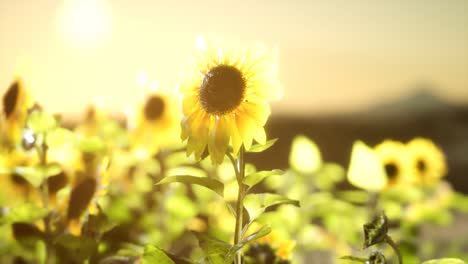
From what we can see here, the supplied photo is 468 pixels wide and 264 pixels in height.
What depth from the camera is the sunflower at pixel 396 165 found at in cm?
136

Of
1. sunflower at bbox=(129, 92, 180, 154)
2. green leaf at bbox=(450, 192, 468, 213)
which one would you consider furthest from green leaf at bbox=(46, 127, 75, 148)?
green leaf at bbox=(450, 192, 468, 213)

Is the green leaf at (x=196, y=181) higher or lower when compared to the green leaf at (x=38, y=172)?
higher

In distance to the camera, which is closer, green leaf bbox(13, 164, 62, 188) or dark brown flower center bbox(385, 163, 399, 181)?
green leaf bbox(13, 164, 62, 188)

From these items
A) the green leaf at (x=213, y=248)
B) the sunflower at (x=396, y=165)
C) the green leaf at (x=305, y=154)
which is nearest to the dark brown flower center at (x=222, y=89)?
the green leaf at (x=213, y=248)

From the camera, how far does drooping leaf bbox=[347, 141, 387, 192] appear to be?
74 cm

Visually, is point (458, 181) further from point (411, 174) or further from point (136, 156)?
point (136, 156)

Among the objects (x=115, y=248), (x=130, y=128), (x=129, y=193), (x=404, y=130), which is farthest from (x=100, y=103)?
(x=404, y=130)

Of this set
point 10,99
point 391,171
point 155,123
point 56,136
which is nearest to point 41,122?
point 56,136

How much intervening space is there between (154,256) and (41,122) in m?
0.27

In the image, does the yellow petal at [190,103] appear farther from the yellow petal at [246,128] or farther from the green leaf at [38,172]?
the green leaf at [38,172]

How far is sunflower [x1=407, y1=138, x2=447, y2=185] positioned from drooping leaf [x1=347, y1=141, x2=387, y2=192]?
26.7 inches

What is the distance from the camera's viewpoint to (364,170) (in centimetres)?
76

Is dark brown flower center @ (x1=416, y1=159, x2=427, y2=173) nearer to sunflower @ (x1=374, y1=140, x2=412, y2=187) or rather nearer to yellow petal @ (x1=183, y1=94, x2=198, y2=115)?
sunflower @ (x1=374, y1=140, x2=412, y2=187)

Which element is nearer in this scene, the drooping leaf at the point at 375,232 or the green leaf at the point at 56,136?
the drooping leaf at the point at 375,232
